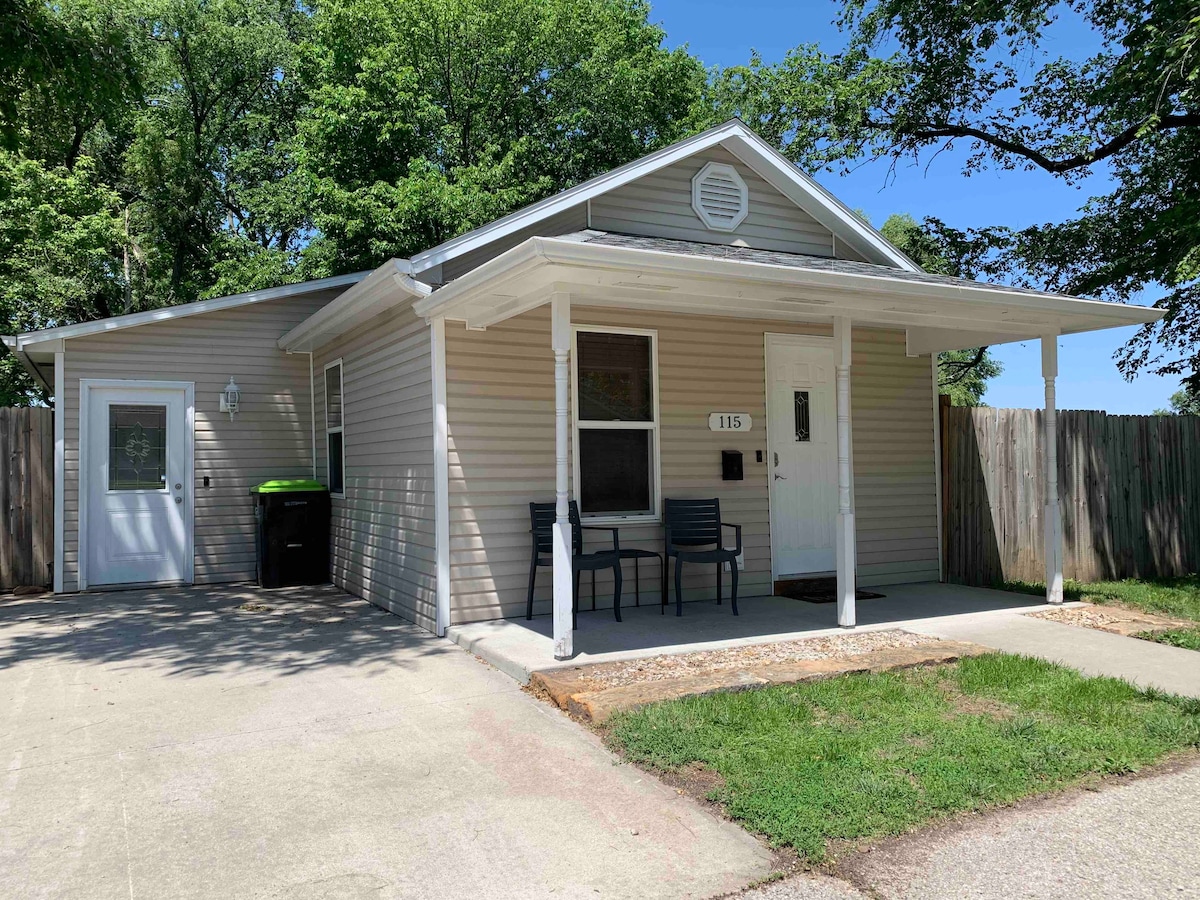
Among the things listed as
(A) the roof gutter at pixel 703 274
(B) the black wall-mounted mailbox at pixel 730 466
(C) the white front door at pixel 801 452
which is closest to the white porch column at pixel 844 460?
(A) the roof gutter at pixel 703 274

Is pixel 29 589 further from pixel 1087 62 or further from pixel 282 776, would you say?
pixel 1087 62

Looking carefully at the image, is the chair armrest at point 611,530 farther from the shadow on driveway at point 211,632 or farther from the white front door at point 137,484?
the white front door at point 137,484

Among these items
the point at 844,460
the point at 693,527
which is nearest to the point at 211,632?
the point at 693,527

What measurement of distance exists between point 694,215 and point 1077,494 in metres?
5.17

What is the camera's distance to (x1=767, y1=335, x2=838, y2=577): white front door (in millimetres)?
8062

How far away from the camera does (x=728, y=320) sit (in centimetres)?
780

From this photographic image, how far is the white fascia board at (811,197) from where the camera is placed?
7859mm

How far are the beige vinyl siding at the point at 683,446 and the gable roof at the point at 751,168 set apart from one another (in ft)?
2.25

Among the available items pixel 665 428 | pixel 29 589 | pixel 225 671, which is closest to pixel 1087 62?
pixel 665 428

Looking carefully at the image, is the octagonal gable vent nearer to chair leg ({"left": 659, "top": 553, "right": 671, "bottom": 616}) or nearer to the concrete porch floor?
chair leg ({"left": 659, "top": 553, "right": 671, "bottom": 616})

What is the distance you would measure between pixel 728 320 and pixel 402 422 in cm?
304

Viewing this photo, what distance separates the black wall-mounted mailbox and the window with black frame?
2.26ft

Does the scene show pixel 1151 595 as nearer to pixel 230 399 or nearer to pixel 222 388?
pixel 230 399

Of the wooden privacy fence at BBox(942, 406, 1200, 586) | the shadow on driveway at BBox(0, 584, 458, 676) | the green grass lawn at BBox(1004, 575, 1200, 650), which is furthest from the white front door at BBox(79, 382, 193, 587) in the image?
the green grass lawn at BBox(1004, 575, 1200, 650)
